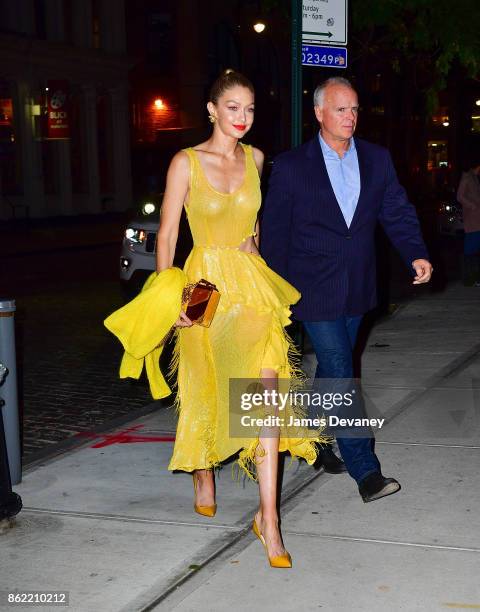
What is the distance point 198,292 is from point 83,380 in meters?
4.51

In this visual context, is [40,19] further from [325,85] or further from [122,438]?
[325,85]

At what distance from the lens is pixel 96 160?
36062 millimetres

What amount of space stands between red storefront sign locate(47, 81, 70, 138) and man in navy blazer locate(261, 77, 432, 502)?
29.2m

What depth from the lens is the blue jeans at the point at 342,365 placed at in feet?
16.0

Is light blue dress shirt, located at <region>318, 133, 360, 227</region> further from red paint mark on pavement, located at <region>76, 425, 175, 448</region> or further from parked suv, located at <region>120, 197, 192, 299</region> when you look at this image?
parked suv, located at <region>120, 197, 192, 299</region>

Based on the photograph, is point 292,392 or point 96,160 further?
point 96,160

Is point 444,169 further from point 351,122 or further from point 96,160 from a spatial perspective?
point 351,122

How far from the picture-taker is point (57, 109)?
1305 inches

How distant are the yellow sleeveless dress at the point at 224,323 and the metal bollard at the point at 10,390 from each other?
112 centimetres

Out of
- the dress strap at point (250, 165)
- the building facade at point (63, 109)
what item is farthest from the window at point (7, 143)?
the dress strap at point (250, 165)

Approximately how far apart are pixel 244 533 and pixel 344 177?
1.83 meters

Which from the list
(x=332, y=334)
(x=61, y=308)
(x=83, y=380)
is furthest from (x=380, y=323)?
(x=332, y=334)

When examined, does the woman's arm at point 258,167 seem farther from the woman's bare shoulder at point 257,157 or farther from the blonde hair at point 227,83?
the blonde hair at point 227,83

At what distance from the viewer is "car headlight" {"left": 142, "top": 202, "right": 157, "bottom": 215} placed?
11641 millimetres
